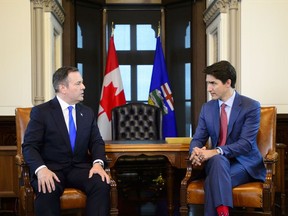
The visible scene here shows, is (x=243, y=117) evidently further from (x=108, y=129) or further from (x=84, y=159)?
(x=108, y=129)

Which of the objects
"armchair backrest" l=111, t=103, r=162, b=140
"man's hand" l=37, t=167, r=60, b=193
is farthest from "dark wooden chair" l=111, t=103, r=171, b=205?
"man's hand" l=37, t=167, r=60, b=193

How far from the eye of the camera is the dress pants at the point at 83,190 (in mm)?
2929

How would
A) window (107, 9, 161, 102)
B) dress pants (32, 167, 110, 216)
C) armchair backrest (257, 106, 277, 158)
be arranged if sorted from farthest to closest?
window (107, 9, 161, 102)
armchair backrest (257, 106, 277, 158)
dress pants (32, 167, 110, 216)

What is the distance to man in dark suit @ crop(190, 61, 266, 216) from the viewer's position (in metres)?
3.02

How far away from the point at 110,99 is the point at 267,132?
337 centimetres

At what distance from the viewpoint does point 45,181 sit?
295 centimetres

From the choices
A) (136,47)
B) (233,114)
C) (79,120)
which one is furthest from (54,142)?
(136,47)

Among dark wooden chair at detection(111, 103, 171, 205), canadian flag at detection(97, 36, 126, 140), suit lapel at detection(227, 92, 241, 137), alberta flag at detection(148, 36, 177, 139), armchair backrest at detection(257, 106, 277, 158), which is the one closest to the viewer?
suit lapel at detection(227, 92, 241, 137)

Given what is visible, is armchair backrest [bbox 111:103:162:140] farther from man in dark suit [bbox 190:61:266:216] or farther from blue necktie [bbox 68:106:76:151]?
blue necktie [bbox 68:106:76:151]

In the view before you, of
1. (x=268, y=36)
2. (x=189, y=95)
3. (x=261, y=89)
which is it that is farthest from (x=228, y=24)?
(x=189, y=95)

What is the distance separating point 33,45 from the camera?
219 inches

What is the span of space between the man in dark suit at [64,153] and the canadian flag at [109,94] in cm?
300

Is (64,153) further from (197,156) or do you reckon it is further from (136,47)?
(136,47)

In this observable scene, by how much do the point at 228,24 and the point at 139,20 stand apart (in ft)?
6.86
